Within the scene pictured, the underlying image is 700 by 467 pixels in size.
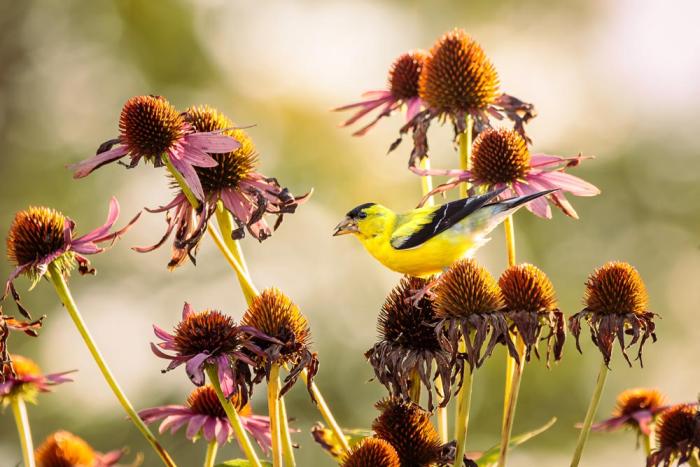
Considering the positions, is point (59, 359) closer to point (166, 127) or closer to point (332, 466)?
point (332, 466)

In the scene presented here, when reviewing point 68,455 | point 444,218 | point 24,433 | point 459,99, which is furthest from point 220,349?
point 459,99

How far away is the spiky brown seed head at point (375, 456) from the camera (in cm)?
209

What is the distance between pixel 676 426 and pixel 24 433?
1687 mm

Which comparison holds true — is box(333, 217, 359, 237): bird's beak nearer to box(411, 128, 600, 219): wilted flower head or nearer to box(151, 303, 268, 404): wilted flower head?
box(411, 128, 600, 219): wilted flower head

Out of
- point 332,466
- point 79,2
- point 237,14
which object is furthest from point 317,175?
point 79,2

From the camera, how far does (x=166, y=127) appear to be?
2631mm

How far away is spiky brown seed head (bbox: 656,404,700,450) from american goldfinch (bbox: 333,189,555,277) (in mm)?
685

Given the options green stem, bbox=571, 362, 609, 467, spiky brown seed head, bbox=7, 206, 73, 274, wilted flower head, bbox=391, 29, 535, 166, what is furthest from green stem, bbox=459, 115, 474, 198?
spiky brown seed head, bbox=7, 206, 73, 274

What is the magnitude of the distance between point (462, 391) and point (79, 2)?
39.2 feet

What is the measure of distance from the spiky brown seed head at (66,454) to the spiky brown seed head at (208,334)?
110cm

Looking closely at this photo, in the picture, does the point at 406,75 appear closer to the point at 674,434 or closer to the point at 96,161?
the point at 96,161

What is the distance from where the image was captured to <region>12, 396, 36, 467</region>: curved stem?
8.09 feet

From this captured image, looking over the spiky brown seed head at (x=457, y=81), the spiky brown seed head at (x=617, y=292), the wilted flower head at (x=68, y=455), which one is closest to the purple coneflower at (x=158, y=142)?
the spiky brown seed head at (x=457, y=81)

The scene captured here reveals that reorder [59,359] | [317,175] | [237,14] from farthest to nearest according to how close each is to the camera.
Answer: [237,14], [317,175], [59,359]
